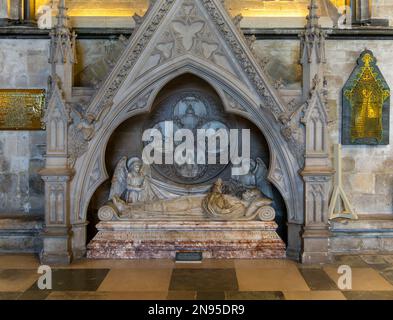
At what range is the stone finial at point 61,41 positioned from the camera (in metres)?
8.07

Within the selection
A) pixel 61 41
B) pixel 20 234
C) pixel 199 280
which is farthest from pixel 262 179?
pixel 20 234

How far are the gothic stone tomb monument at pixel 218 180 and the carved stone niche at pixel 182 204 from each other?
2cm

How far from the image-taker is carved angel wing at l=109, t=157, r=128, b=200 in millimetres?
8641

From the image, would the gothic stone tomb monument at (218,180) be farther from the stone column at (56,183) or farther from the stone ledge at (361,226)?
the stone ledge at (361,226)

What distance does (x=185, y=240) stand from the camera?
26.8 ft

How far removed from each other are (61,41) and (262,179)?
11.2 ft

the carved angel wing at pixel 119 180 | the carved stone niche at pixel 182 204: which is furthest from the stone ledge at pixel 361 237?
the carved angel wing at pixel 119 180

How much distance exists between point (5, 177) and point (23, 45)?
1.99 meters

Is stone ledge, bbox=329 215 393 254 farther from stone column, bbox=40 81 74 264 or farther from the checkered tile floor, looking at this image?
stone column, bbox=40 81 74 264

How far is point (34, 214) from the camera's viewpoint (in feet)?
29.9

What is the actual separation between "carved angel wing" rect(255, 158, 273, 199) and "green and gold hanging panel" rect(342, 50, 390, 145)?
52.3 inches

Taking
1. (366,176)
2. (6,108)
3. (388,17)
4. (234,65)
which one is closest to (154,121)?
(234,65)

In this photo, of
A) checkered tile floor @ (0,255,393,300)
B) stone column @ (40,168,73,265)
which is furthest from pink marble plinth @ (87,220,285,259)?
stone column @ (40,168,73,265)
